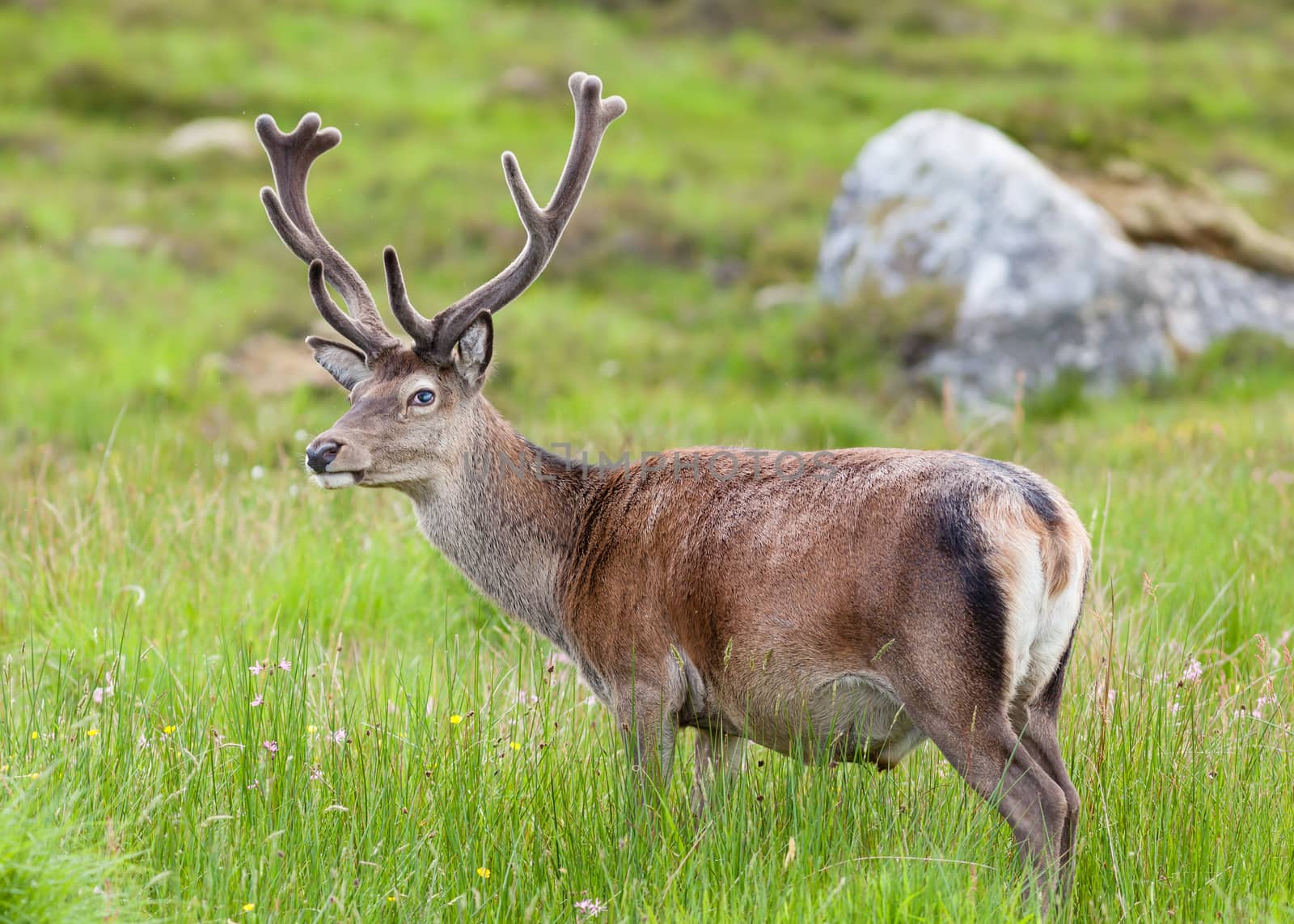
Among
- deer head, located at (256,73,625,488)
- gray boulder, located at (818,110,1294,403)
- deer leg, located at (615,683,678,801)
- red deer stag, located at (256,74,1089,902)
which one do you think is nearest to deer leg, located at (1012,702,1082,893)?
red deer stag, located at (256,74,1089,902)

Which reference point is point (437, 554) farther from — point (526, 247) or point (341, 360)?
point (526, 247)

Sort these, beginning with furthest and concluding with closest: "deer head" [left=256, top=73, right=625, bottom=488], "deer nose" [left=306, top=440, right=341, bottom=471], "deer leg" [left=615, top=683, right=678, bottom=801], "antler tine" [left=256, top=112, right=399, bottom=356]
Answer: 1. "antler tine" [left=256, top=112, right=399, bottom=356]
2. "deer head" [left=256, top=73, right=625, bottom=488]
3. "deer nose" [left=306, top=440, right=341, bottom=471]
4. "deer leg" [left=615, top=683, right=678, bottom=801]

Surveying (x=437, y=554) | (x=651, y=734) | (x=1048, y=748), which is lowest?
(x=437, y=554)

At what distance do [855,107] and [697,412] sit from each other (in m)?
14.1

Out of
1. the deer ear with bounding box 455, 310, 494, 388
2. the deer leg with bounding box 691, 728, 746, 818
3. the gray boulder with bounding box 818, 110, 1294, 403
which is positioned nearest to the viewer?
the deer leg with bounding box 691, 728, 746, 818

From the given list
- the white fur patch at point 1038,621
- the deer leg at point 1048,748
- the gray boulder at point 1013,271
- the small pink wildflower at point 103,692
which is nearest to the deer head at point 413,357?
the small pink wildflower at point 103,692

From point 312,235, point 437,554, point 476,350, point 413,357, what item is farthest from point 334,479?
point 437,554

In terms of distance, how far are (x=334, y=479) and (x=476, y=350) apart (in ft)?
2.19

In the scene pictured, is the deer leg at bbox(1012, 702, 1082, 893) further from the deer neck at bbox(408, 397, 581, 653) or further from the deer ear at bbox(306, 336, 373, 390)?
the deer ear at bbox(306, 336, 373, 390)

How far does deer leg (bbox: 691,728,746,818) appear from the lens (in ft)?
13.4

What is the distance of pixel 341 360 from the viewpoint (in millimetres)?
5000

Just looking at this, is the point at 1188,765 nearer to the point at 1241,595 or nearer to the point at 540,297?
the point at 1241,595

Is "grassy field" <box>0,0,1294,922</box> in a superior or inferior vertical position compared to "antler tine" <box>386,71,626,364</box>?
inferior

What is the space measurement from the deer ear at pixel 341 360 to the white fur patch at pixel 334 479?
1.59ft
